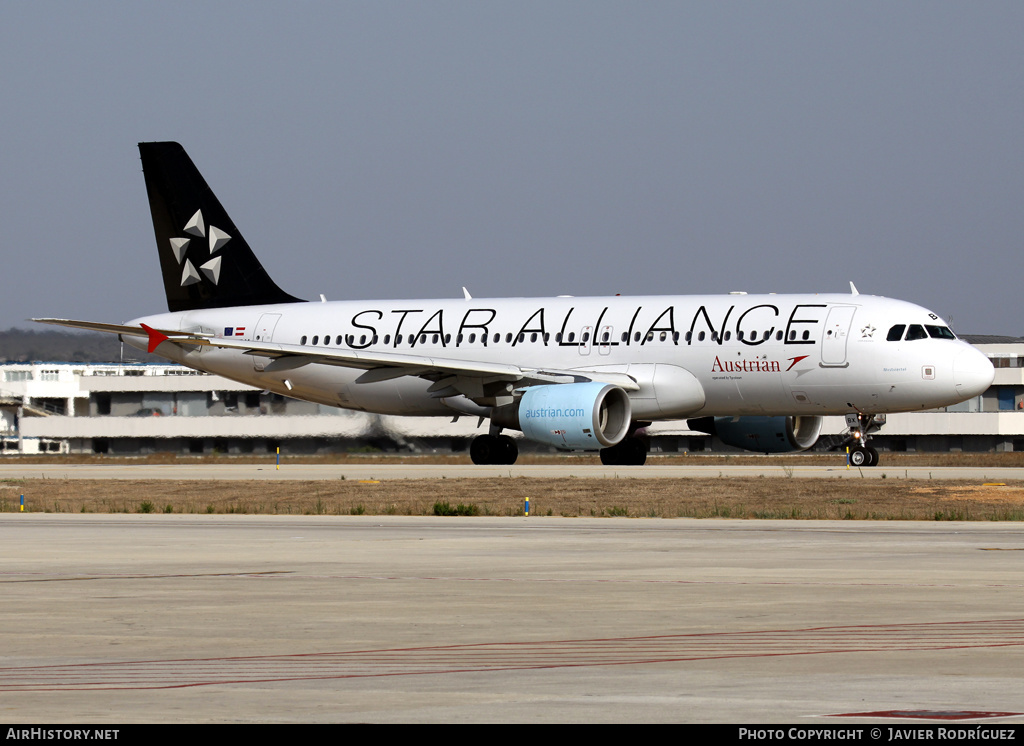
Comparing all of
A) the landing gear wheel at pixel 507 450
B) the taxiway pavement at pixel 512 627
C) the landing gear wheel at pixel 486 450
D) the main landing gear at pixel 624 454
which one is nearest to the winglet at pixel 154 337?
the landing gear wheel at pixel 486 450

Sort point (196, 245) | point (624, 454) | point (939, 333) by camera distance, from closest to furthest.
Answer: point (939, 333) → point (624, 454) → point (196, 245)

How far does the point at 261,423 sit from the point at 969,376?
88.3 ft

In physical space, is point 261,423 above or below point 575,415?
above

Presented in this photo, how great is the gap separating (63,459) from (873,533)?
4473cm

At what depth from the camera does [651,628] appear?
11844mm

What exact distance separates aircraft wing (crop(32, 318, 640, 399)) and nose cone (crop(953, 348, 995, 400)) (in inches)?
306

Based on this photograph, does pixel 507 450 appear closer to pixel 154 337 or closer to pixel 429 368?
pixel 429 368

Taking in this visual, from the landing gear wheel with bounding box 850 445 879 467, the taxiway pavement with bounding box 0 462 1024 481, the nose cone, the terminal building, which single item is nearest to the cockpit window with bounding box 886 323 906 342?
the nose cone

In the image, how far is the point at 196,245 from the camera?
47.8m

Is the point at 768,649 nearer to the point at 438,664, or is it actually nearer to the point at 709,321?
the point at 438,664

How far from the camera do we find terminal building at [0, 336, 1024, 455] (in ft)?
173

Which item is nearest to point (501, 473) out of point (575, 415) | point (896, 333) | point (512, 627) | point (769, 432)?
point (575, 415)

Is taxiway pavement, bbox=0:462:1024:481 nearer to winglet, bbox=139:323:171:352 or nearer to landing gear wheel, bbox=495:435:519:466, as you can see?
landing gear wheel, bbox=495:435:519:466
